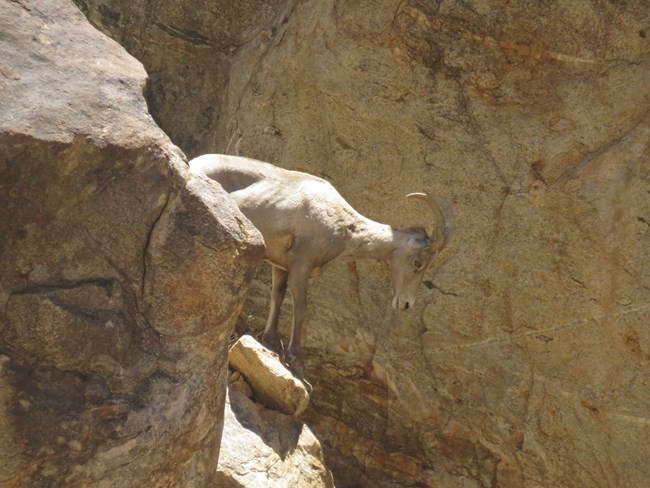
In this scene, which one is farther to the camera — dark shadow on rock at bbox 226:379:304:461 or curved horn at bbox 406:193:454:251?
curved horn at bbox 406:193:454:251

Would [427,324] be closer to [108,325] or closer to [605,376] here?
[605,376]

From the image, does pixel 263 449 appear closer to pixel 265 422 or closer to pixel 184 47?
pixel 265 422

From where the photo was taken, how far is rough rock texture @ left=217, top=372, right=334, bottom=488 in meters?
5.62

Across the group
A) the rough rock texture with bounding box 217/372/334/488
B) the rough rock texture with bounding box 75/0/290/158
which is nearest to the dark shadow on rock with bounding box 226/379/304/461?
the rough rock texture with bounding box 217/372/334/488

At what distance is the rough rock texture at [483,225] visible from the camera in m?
8.54

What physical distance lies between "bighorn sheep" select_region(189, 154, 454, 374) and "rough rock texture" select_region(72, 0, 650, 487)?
148 centimetres

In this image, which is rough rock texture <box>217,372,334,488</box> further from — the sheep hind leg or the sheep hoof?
the sheep hind leg

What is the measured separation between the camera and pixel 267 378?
645 centimetres

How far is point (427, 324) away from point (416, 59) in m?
2.55

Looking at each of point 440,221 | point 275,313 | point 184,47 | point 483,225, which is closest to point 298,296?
point 275,313

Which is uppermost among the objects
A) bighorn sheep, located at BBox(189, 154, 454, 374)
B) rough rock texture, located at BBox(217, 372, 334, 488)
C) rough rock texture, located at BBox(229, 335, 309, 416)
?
bighorn sheep, located at BBox(189, 154, 454, 374)

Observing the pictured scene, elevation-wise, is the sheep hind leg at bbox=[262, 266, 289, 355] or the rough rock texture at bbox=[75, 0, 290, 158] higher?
the rough rock texture at bbox=[75, 0, 290, 158]

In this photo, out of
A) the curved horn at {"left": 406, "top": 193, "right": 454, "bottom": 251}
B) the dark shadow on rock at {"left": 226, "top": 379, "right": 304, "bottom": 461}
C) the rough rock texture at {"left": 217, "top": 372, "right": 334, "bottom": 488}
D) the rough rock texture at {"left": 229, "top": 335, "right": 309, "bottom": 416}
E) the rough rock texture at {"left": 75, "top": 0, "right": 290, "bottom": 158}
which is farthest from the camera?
the rough rock texture at {"left": 75, "top": 0, "right": 290, "bottom": 158}

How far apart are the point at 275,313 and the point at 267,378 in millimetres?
1150
